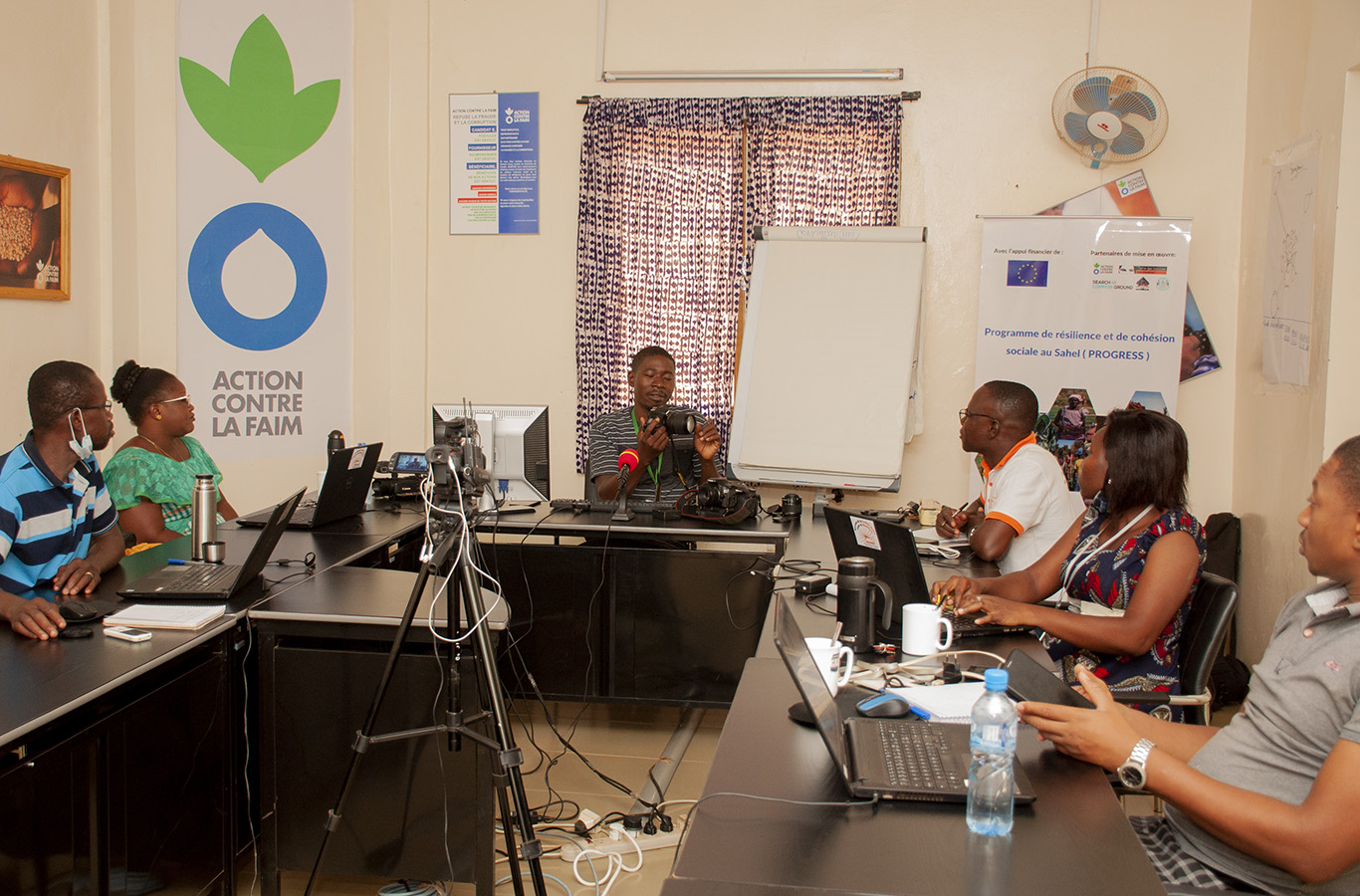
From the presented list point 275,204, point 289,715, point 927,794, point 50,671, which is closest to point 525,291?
point 275,204

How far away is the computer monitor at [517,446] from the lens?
3730mm

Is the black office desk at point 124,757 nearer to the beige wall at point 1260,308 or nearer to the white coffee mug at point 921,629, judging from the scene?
the white coffee mug at point 921,629

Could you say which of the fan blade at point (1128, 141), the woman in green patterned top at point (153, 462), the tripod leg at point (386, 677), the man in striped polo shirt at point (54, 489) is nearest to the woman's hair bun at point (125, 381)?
the woman in green patterned top at point (153, 462)

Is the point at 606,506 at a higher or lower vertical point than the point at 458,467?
lower

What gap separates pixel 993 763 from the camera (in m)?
1.37

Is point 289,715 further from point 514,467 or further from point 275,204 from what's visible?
point 275,204

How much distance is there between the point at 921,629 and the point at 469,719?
3.54 ft

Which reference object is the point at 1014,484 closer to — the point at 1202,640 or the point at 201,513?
the point at 1202,640

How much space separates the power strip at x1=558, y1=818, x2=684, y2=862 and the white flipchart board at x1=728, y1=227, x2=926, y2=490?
7.71 feet

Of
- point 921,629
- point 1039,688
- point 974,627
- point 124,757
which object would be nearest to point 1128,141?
point 974,627

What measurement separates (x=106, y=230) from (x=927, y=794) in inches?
182

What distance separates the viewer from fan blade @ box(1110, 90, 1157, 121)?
15.1 ft

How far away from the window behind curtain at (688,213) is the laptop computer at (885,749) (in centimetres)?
356

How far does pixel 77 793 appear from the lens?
1.98 meters
